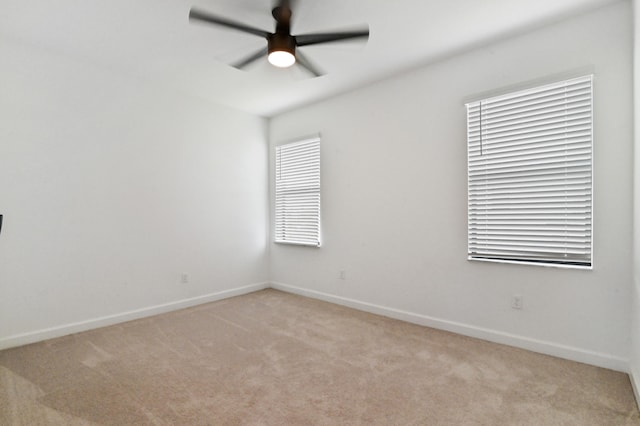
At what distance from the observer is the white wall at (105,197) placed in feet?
9.79

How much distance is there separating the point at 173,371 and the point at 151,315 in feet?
5.29

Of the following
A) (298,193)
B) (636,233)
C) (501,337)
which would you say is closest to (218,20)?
(298,193)

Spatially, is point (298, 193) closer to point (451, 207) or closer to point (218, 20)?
point (451, 207)

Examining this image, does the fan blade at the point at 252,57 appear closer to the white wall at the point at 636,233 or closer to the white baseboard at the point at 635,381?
the white wall at the point at 636,233

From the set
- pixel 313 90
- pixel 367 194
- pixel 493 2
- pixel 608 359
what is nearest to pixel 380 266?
pixel 367 194

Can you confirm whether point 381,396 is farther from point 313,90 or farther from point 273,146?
point 273,146

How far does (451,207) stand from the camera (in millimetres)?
3273

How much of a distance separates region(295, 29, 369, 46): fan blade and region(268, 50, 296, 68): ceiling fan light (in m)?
0.12

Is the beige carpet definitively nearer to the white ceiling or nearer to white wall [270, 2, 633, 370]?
white wall [270, 2, 633, 370]

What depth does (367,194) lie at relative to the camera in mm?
3979

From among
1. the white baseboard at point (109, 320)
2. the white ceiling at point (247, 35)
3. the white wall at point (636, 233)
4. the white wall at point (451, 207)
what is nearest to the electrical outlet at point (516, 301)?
the white wall at point (451, 207)

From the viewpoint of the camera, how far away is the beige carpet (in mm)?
1937

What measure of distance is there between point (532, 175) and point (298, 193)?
117 inches

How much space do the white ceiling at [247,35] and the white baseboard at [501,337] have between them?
2657 millimetres
